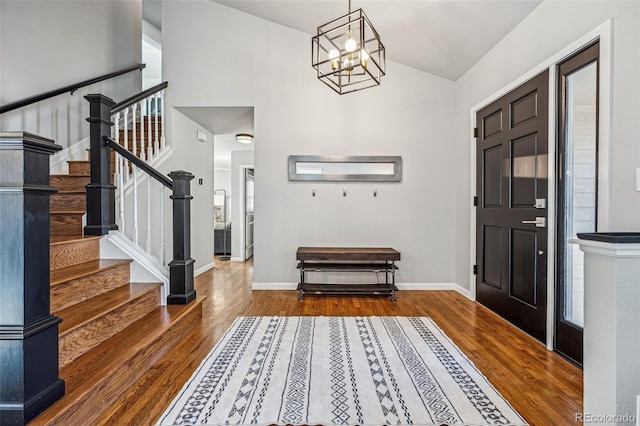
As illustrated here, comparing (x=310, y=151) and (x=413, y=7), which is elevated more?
(x=413, y=7)

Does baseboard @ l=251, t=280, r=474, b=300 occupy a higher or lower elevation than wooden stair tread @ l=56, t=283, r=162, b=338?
lower

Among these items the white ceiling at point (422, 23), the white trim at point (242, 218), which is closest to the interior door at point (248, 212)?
the white trim at point (242, 218)

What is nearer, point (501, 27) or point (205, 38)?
point (501, 27)

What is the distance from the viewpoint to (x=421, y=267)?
3.92 metres

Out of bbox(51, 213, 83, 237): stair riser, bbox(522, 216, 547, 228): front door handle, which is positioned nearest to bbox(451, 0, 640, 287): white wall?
bbox(522, 216, 547, 228): front door handle

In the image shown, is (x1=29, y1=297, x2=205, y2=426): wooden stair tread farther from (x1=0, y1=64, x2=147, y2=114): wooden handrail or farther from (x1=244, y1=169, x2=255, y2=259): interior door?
(x1=244, y1=169, x2=255, y2=259): interior door

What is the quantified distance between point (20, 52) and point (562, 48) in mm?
4646

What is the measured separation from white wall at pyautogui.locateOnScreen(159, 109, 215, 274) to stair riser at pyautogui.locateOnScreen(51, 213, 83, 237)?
1.30m

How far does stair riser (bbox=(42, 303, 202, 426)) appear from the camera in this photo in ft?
4.70

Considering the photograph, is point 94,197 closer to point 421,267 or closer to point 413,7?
point 413,7

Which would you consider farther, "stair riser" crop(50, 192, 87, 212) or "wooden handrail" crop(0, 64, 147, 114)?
"stair riser" crop(50, 192, 87, 212)

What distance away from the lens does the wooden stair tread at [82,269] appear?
1964 millimetres

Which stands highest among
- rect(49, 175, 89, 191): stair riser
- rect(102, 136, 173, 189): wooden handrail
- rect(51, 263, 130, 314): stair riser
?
rect(102, 136, 173, 189): wooden handrail

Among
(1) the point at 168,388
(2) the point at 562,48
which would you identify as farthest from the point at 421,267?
(1) the point at 168,388
